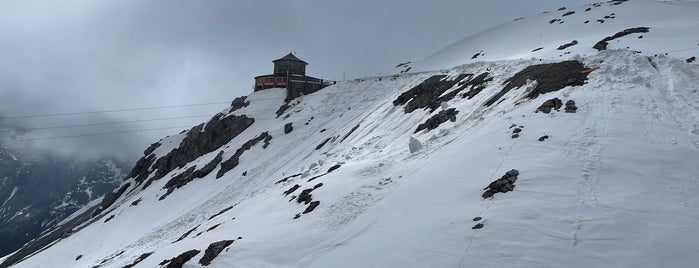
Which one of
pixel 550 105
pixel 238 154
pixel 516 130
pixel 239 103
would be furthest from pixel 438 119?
pixel 239 103

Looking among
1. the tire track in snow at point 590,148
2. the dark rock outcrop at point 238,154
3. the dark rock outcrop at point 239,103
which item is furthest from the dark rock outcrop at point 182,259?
the dark rock outcrop at point 239,103

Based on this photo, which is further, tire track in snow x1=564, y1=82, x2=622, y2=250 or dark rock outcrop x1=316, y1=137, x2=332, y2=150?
dark rock outcrop x1=316, y1=137, x2=332, y2=150

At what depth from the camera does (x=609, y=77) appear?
85.7 feet

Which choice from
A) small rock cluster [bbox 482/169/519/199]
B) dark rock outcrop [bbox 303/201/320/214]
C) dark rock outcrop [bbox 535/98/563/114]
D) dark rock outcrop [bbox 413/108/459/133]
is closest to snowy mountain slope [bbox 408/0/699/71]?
dark rock outcrop [bbox 535/98/563/114]

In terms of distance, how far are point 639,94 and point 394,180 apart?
13724 mm

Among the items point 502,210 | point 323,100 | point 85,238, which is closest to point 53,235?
point 85,238

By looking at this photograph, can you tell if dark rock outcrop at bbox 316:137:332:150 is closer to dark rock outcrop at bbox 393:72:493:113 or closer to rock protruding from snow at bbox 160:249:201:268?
dark rock outcrop at bbox 393:72:493:113

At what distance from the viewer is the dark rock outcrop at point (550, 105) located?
23344 millimetres

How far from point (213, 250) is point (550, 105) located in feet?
61.1

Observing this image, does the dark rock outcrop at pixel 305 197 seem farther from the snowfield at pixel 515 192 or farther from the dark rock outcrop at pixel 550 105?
the dark rock outcrop at pixel 550 105

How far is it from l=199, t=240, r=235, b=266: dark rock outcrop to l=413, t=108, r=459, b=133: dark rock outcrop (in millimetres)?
17451

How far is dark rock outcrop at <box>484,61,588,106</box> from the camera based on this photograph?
27.0m

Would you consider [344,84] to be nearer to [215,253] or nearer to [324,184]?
[324,184]

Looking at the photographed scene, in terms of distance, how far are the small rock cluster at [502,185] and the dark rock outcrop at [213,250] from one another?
11.6 metres
